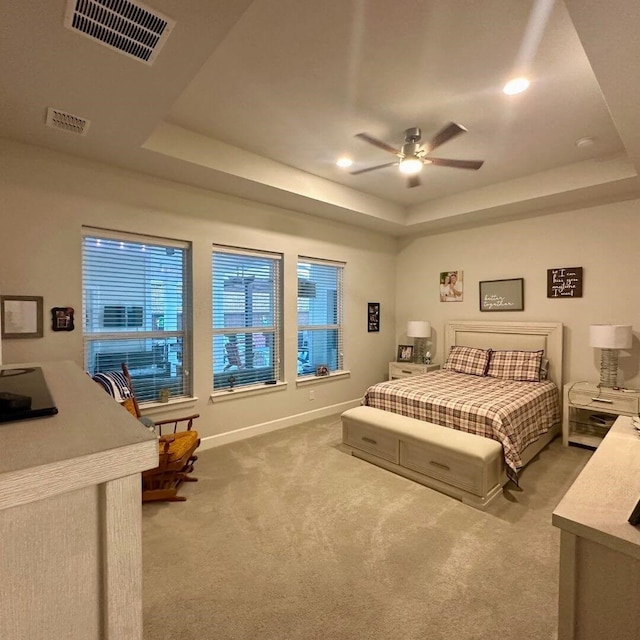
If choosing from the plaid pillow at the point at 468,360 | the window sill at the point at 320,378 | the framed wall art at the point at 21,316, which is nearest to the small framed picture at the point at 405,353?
the plaid pillow at the point at 468,360

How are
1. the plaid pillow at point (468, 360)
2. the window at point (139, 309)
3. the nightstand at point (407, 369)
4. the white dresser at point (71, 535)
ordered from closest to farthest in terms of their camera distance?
the white dresser at point (71, 535) → the window at point (139, 309) → the plaid pillow at point (468, 360) → the nightstand at point (407, 369)

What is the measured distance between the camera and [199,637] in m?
1.58

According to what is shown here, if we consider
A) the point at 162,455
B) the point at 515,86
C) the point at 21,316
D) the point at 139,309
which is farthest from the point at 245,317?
the point at 515,86

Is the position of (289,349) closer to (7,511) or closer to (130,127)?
(130,127)

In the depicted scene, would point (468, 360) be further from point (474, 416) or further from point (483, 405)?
point (474, 416)

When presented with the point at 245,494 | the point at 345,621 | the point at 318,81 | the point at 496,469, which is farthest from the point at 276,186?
the point at 345,621

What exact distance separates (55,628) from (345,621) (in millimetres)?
1540

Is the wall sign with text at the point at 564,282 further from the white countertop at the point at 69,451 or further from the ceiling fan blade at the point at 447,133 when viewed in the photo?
the white countertop at the point at 69,451

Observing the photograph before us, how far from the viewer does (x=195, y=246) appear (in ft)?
11.6

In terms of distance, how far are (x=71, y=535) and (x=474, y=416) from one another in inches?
115

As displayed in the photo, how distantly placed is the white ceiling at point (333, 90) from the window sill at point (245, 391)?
6.79 ft

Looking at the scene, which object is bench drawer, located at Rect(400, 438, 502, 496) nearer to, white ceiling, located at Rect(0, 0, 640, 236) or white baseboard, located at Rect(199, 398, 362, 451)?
white baseboard, located at Rect(199, 398, 362, 451)

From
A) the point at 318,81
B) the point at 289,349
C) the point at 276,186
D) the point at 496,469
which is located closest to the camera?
the point at 318,81

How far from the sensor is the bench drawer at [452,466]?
2.59 meters
